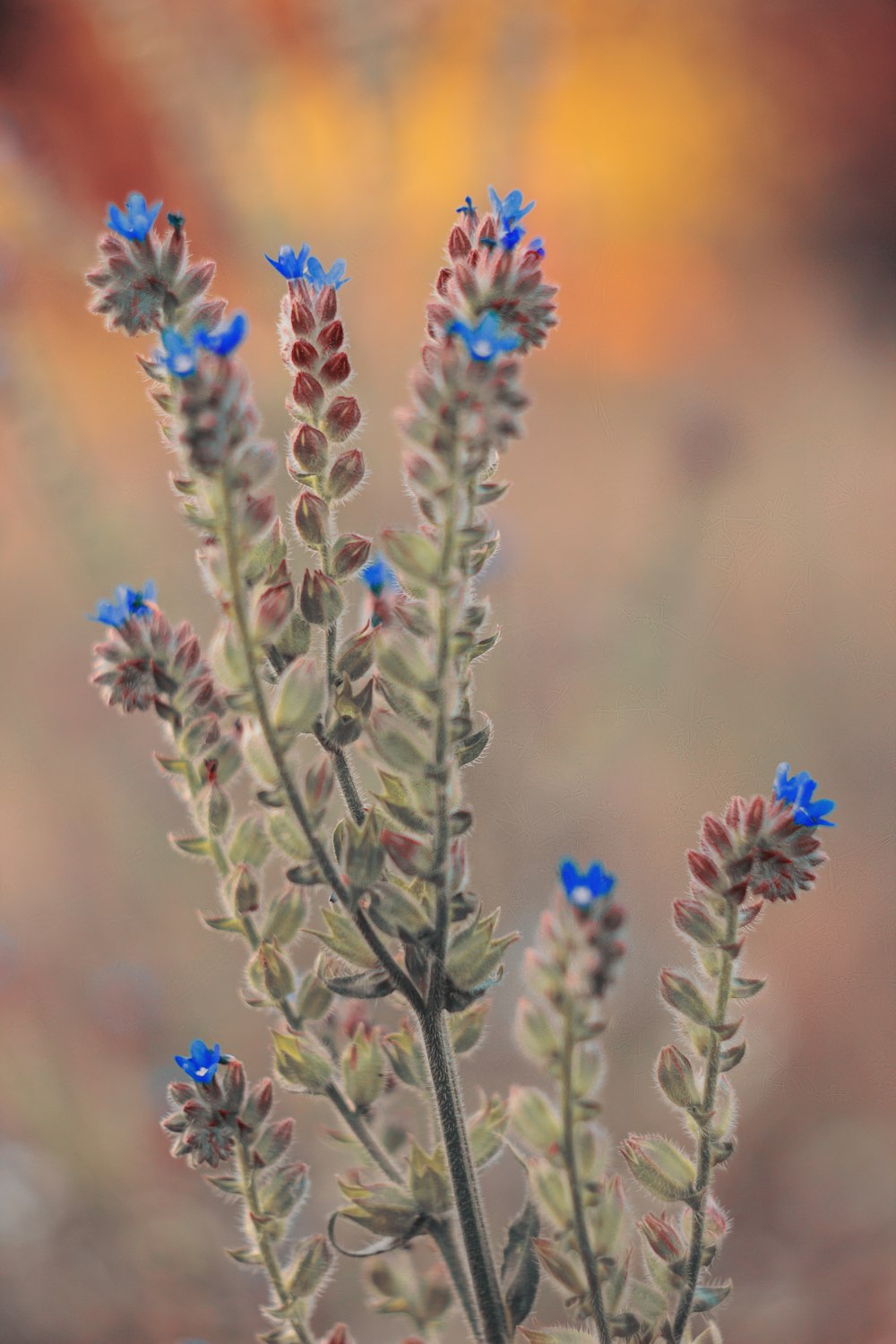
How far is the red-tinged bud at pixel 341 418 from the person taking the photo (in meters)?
0.39

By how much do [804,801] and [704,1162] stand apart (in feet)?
0.43

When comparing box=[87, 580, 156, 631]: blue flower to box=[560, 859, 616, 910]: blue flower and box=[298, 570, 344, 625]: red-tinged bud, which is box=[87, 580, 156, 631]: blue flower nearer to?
box=[298, 570, 344, 625]: red-tinged bud

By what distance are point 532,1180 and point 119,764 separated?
1264mm

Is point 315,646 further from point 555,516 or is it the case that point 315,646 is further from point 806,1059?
point 555,516

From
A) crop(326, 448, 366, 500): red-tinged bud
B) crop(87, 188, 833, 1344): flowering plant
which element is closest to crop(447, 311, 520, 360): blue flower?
crop(87, 188, 833, 1344): flowering plant

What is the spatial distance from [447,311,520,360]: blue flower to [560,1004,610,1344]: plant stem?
0.18 meters

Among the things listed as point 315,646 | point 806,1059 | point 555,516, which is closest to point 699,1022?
point 315,646

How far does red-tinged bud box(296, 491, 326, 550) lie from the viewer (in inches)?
15.1

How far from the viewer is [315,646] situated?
43cm

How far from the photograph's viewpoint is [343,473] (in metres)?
0.40

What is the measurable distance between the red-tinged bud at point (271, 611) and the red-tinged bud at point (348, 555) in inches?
1.8

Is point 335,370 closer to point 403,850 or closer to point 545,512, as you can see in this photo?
point 403,850

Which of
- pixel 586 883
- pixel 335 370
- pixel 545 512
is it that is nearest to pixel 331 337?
pixel 335 370

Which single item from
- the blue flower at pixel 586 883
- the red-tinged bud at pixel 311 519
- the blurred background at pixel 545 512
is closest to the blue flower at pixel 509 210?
the red-tinged bud at pixel 311 519
